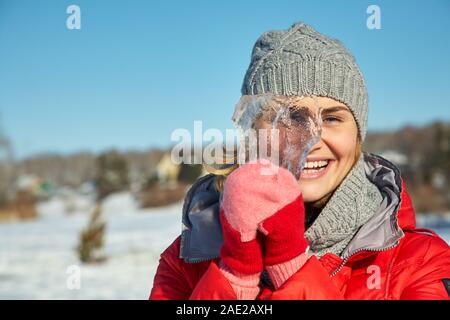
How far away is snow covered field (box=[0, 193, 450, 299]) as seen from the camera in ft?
22.9

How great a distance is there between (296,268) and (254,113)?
1.54 ft

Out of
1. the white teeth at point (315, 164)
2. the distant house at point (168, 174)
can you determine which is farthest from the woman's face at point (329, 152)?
the distant house at point (168, 174)

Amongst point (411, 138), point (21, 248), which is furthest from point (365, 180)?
point (411, 138)

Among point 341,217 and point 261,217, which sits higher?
point 261,217

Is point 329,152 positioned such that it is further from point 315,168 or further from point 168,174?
point 168,174

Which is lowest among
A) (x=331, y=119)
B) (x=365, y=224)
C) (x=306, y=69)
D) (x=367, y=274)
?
(x=367, y=274)

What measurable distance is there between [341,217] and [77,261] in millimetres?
8810

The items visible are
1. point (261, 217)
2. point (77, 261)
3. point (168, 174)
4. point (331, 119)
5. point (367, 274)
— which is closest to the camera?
point (261, 217)

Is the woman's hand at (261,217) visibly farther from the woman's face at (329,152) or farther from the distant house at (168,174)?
the distant house at (168,174)

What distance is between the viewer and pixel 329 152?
5.32 ft

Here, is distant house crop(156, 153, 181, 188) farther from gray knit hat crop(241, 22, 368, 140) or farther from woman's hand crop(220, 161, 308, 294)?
woman's hand crop(220, 161, 308, 294)

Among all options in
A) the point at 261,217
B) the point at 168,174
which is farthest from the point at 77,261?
the point at 168,174

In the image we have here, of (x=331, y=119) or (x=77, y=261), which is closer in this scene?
(x=331, y=119)

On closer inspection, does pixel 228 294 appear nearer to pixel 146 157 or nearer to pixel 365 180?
pixel 365 180
